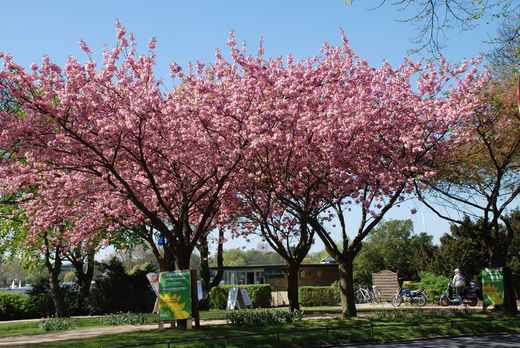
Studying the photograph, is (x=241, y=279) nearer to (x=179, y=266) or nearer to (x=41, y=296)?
(x=41, y=296)

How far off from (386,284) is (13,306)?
2430cm

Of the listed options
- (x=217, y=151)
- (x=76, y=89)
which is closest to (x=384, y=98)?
(x=217, y=151)

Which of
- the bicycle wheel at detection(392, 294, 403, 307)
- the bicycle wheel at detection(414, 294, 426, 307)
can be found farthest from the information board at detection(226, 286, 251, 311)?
the bicycle wheel at detection(414, 294, 426, 307)

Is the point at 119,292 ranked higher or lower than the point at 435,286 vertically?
higher

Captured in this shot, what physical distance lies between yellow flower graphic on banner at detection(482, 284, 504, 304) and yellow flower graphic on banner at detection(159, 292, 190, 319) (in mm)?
12099

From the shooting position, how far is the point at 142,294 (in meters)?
28.4

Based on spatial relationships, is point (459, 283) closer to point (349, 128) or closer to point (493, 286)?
point (493, 286)

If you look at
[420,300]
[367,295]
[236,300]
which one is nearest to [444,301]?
[420,300]

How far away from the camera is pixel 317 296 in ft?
95.8

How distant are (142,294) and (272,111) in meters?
18.4

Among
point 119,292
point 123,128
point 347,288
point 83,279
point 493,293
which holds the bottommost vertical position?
point 493,293

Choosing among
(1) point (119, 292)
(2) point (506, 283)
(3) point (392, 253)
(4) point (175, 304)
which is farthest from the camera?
(3) point (392, 253)

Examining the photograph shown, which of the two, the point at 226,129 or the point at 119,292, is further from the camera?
the point at 119,292

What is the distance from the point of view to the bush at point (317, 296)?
2908 cm
